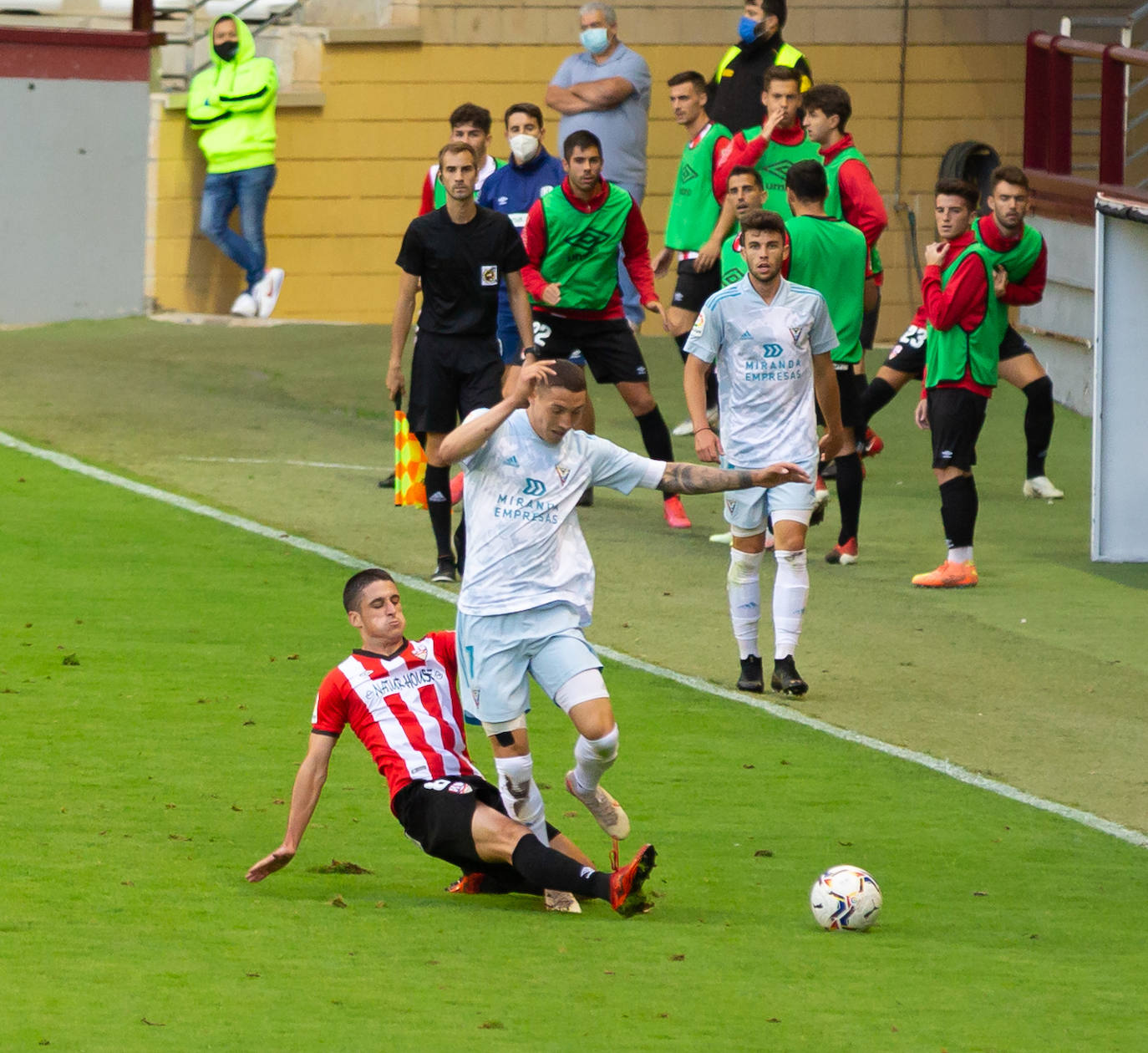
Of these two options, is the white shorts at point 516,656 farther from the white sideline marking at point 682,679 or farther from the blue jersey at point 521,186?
the blue jersey at point 521,186

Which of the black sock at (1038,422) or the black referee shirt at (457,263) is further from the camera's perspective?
the black sock at (1038,422)

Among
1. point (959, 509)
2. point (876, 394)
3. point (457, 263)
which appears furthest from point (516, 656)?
point (876, 394)

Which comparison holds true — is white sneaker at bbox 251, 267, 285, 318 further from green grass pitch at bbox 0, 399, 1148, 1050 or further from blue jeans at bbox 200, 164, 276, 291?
green grass pitch at bbox 0, 399, 1148, 1050

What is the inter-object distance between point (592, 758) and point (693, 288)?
7899mm

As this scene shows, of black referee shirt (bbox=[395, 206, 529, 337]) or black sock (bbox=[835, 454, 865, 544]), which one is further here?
black sock (bbox=[835, 454, 865, 544])

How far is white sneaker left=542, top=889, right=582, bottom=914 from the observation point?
6.82 meters

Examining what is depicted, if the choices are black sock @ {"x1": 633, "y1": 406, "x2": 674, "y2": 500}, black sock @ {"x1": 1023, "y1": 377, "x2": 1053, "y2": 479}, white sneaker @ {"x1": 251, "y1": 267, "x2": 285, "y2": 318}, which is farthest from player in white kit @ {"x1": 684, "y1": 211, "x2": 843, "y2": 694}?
white sneaker @ {"x1": 251, "y1": 267, "x2": 285, "y2": 318}

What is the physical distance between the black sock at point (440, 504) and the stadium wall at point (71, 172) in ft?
29.2

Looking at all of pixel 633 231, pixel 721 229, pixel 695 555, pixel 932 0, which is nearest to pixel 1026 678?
pixel 695 555

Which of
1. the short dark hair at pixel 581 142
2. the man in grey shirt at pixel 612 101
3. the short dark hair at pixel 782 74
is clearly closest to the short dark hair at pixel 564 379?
the short dark hair at pixel 581 142

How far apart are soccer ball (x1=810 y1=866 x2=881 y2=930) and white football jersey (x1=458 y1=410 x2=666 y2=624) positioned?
118 cm

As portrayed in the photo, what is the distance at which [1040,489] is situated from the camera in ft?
48.6

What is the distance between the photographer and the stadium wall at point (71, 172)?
19.4m

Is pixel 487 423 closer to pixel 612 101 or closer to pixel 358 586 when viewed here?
pixel 358 586
